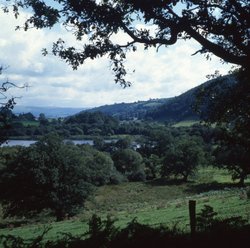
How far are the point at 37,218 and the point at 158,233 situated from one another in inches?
1802

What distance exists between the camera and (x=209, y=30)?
13.5m

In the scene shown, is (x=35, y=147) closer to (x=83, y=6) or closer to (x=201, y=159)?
(x=83, y=6)

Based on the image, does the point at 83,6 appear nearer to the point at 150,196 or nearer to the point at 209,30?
the point at 209,30

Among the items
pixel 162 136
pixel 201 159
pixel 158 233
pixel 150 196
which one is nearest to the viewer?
pixel 158 233

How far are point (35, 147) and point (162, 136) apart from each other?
98560 millimetres

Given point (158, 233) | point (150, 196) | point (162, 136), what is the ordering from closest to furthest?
point (158, 233)
point (150, 196)
point (162, 136)

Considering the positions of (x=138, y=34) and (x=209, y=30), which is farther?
(x=138, y=34)

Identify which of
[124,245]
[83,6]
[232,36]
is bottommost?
[124,245]

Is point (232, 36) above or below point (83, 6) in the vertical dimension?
below

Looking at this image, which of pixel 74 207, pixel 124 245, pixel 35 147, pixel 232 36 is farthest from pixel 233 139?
pixel 35 147

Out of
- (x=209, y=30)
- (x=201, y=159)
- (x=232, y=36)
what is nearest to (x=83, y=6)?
(x=209, y=30)

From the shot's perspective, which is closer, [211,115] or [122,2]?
[122,2]

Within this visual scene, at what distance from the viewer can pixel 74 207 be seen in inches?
1912

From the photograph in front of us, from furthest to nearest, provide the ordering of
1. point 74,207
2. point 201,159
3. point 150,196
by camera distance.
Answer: point 201,159 → point 150,196 → point 74,207
